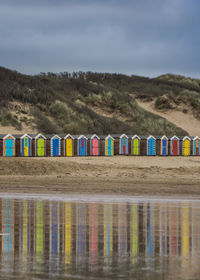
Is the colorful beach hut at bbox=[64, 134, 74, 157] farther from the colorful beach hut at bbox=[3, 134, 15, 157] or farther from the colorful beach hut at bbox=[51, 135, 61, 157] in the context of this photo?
the colorful beach hut at bbox=[3, 134, 15, 157]

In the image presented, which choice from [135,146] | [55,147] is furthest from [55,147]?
[135,146]

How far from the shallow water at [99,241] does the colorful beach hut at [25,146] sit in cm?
2782

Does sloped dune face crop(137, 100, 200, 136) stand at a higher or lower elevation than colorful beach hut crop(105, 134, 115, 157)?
higher

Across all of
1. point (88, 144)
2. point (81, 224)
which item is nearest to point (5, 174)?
point (88, 144)

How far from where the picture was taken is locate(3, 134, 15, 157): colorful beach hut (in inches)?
1871

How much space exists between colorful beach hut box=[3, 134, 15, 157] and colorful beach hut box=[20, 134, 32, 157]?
0.66 metres

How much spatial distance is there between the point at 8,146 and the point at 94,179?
15540 millimetres

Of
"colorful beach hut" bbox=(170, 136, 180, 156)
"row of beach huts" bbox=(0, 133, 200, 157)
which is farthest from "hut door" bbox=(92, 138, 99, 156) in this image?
"colorful beach hut" bbox=(170, 136, 180, 156)

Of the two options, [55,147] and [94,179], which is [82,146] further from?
[94,179]

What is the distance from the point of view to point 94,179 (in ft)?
110

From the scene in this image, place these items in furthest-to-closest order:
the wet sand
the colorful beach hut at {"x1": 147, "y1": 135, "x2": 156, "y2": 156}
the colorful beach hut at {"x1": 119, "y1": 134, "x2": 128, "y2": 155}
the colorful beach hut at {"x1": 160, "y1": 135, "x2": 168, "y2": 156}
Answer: the colorful beach hut at {"x1": 160, "y1": 135, "x2": 168, "y2": 156}, the colorful beach hut at {"x1": 147, "y1": 135, "x2": 156, "y2": 156}, the colorful beach hut at {"x1": 119, "y1": 134, "x2": 128, "y2": 155}, the wet sand

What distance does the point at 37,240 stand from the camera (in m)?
13.1

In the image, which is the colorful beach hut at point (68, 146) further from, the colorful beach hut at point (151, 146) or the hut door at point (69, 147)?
the colorful beach hut at point (151, 146)

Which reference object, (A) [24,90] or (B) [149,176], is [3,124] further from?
(B) [149,176]
